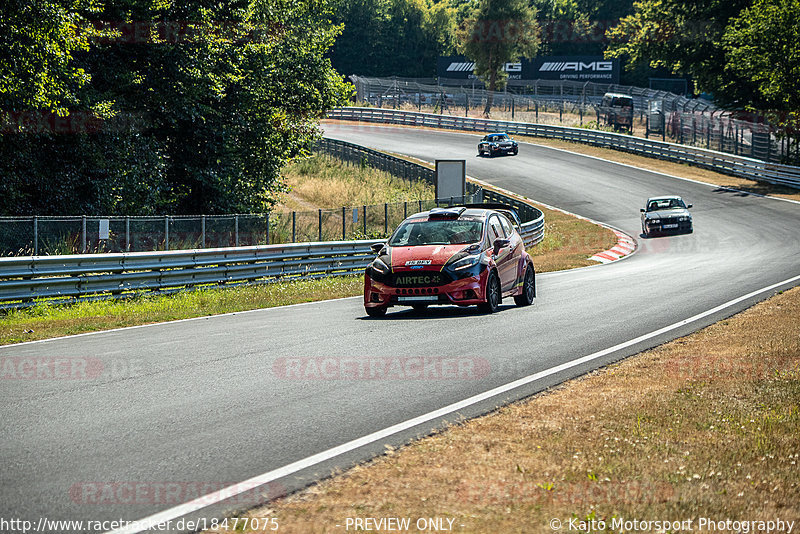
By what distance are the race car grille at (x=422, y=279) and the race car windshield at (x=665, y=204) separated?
1019 inches

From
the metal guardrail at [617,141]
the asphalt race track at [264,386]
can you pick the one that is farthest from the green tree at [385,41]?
the asphalt race track at [264,386]

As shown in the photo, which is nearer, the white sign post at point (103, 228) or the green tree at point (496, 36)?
the white sign post at point (103, 228)

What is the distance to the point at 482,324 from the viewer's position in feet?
45.1

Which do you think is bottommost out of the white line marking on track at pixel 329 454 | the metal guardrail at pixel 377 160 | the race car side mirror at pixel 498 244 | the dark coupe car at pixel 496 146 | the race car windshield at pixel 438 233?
the white line marking on track at pixel 329 454

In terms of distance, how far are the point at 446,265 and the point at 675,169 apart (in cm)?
4652

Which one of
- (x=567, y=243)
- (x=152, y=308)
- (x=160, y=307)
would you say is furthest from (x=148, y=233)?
(x=567, y=243)

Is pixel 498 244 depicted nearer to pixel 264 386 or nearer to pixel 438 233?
pixel 438 233

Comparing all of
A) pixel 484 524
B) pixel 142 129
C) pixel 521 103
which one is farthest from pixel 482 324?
pixel 521 103

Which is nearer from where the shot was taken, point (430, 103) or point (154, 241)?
point (154, 241)

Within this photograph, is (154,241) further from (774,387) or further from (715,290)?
(774,387)

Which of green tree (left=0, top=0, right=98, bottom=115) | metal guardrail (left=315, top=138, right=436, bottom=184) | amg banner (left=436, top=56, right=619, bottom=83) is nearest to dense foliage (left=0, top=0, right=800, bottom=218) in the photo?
green tree (left=0, top=0, right=98, bottom=115)

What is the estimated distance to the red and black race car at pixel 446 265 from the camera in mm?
14758

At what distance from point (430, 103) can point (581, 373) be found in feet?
264

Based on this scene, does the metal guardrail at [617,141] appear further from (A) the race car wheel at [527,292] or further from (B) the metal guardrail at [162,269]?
(A) the race car wheel at [527,292]
